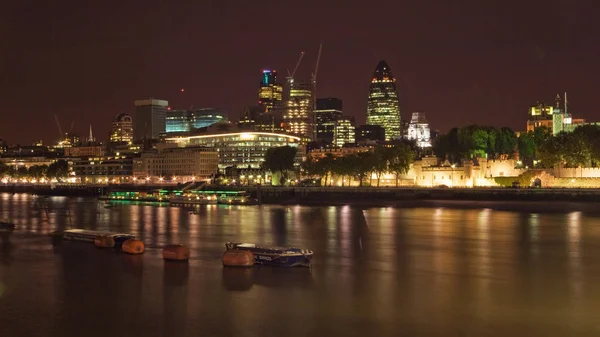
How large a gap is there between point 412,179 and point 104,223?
5921 cm

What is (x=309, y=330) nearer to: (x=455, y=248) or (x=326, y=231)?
(x=455, y=248)

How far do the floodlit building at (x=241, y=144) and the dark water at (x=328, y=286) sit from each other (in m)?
112

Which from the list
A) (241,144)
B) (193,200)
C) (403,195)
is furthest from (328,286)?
(241,144)

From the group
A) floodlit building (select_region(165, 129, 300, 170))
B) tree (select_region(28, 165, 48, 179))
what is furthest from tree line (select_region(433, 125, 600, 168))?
tree (select_region(28, 165, 48, 179))

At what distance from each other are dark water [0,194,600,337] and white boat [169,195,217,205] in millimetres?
38603

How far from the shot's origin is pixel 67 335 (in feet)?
67.6

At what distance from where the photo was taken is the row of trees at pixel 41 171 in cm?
16250

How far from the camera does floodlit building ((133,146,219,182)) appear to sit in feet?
503

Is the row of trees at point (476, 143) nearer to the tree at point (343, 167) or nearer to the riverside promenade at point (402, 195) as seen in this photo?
the tree at point (343, 167)

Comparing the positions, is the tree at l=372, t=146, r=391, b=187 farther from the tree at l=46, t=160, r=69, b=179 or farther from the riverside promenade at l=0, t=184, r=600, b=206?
the tree at l=46, t=160, r=69, b=179

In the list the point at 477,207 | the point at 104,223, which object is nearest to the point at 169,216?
the point at 104,223

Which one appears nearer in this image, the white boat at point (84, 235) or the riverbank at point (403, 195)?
the white boat at point (84, 235)

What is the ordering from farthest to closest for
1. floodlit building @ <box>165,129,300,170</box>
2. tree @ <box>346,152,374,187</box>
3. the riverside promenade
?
floodlit building @ <box>165,129,300,170</box> < tree @ <box>346,152,374,187</box> < the riverside promenade

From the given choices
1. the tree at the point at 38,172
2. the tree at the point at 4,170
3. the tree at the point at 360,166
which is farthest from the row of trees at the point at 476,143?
the tree at the point at 4,170
